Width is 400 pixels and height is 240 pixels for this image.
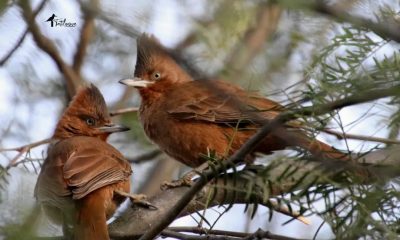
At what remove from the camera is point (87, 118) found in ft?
21.3

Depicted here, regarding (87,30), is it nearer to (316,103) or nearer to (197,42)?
(197,42)

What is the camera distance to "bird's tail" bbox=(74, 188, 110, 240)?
4.48 metres

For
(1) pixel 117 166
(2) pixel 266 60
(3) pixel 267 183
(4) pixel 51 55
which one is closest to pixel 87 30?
(4) pixel 51 55

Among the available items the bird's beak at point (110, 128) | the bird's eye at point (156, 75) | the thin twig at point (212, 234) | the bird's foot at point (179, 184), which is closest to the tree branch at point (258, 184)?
the bird's foot at point (179, 184)

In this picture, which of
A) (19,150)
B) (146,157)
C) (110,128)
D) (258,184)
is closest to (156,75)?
(110,128)

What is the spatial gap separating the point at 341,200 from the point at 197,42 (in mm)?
2297

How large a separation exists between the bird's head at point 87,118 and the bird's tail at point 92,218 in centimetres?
147

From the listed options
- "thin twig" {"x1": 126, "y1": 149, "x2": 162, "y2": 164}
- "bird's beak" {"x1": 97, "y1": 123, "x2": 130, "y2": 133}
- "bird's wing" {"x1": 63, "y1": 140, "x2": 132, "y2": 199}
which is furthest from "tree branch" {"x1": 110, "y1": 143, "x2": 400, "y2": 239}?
"thin twig" {"x1": 126, "y1": 149, "x2": 162, "y2": 164}

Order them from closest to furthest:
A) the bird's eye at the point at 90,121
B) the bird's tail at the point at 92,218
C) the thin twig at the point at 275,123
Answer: the thin twig at the point at 275,123, the bird's tail at the point at 92,218, the bird's eye at the point at 90,121

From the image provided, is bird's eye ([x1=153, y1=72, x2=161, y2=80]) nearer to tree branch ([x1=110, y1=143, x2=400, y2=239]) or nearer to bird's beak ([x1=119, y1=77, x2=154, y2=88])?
bird's beak ([x1=119, y1=77, x2=154, y2=88])

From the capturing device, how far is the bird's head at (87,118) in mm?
6434

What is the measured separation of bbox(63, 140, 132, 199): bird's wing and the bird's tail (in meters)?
0.08

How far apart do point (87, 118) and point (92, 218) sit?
197 cm

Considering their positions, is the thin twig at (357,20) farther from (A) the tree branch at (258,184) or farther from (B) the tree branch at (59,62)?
(B) the tree branch at (59,62)
